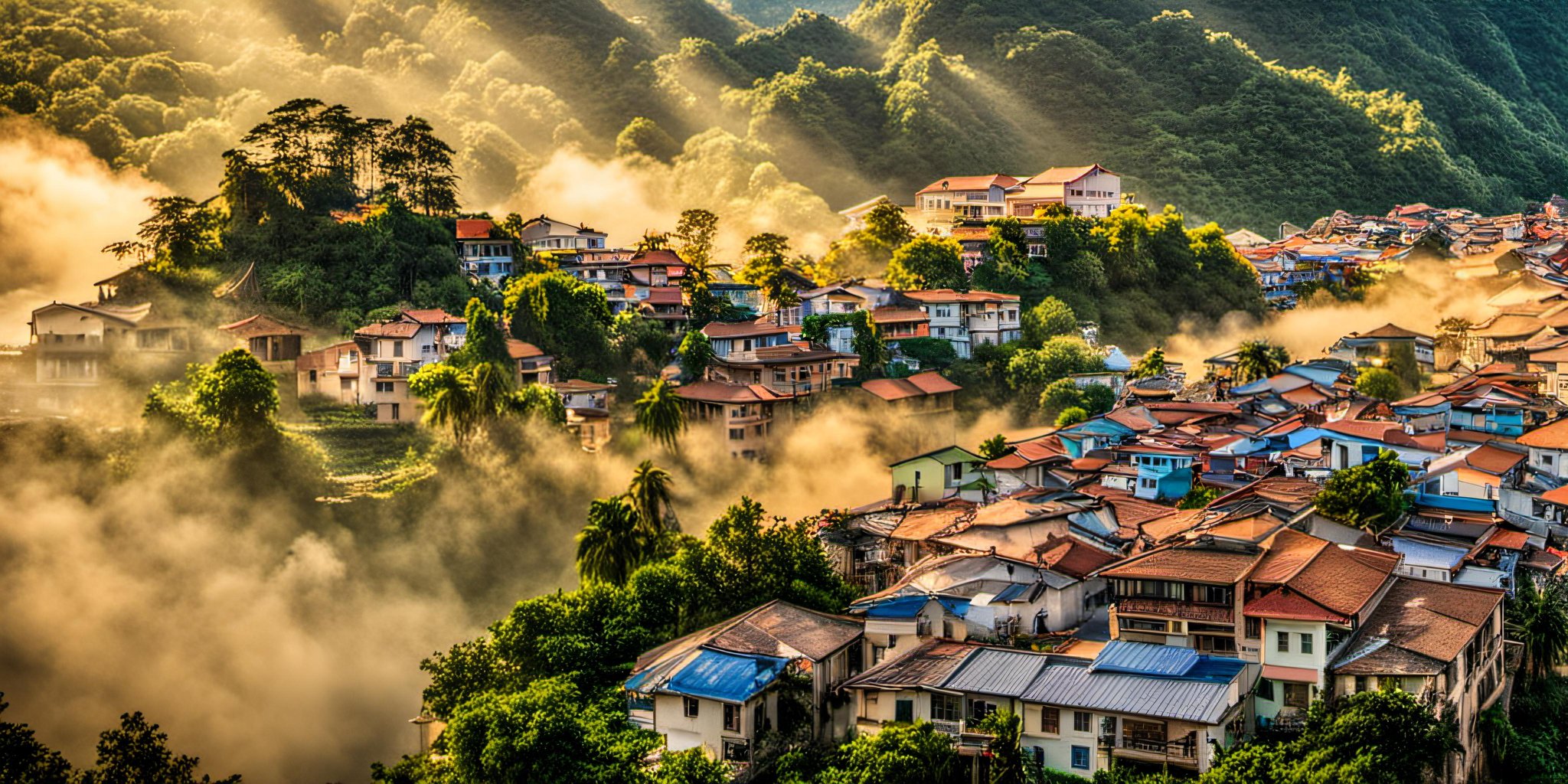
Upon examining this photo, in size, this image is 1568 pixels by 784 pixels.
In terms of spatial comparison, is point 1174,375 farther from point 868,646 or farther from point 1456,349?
point 868,646

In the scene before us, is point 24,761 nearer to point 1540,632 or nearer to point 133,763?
point 133,763

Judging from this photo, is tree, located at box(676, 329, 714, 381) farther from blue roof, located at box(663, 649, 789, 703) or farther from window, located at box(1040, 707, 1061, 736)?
window, located at box(1040, 707, 1061, 736)

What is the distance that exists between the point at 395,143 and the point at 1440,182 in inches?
2455

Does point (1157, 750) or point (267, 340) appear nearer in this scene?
point (1157, 750)

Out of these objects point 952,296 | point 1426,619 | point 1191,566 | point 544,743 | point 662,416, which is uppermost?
point 952,296

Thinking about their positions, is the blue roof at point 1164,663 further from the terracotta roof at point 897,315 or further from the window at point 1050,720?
the terracotta roof at point 897,315

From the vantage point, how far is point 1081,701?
63.7ft

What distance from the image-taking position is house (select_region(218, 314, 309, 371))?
36469mm

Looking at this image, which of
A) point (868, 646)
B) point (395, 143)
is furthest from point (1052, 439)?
point (395, 143)

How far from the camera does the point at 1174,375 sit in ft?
146

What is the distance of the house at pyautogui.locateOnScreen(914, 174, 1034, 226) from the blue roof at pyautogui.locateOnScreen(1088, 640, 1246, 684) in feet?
118

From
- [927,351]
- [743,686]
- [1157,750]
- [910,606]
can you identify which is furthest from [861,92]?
[1157,750]

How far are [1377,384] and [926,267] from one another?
49.6ft

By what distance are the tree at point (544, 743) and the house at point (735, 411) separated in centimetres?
1628
